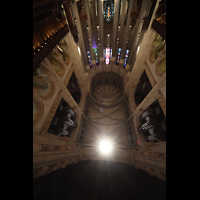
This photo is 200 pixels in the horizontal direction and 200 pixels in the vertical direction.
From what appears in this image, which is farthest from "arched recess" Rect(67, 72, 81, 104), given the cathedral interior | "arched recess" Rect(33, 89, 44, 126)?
"arched recess" Rect(33, 89, 44, 126)

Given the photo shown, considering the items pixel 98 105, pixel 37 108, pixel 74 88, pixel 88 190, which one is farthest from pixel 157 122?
pixel 98 105

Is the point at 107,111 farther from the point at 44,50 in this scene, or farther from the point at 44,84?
the point at 44,50

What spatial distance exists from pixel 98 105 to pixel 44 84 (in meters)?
7.90

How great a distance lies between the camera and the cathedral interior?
2.96 meters

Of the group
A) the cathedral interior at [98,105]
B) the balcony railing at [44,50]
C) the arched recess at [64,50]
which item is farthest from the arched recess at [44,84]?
the arched recess at [64,50]

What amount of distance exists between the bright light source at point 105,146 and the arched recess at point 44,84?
8014mm

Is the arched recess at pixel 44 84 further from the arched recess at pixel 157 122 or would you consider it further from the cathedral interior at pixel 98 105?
the arched recess at pixel 157 122

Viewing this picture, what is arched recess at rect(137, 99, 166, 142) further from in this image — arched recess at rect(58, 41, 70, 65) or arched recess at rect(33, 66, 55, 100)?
arched recess at rect(58, 41, 70, 65)

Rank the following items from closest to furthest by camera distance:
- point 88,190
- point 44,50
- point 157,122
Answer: point 88,190
point 44,50
point 157,122

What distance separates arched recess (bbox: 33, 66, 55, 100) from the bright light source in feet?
26.3

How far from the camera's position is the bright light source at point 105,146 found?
9.25 metres

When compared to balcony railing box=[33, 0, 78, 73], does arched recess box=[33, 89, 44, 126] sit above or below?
below

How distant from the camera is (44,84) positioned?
15.6 feet
